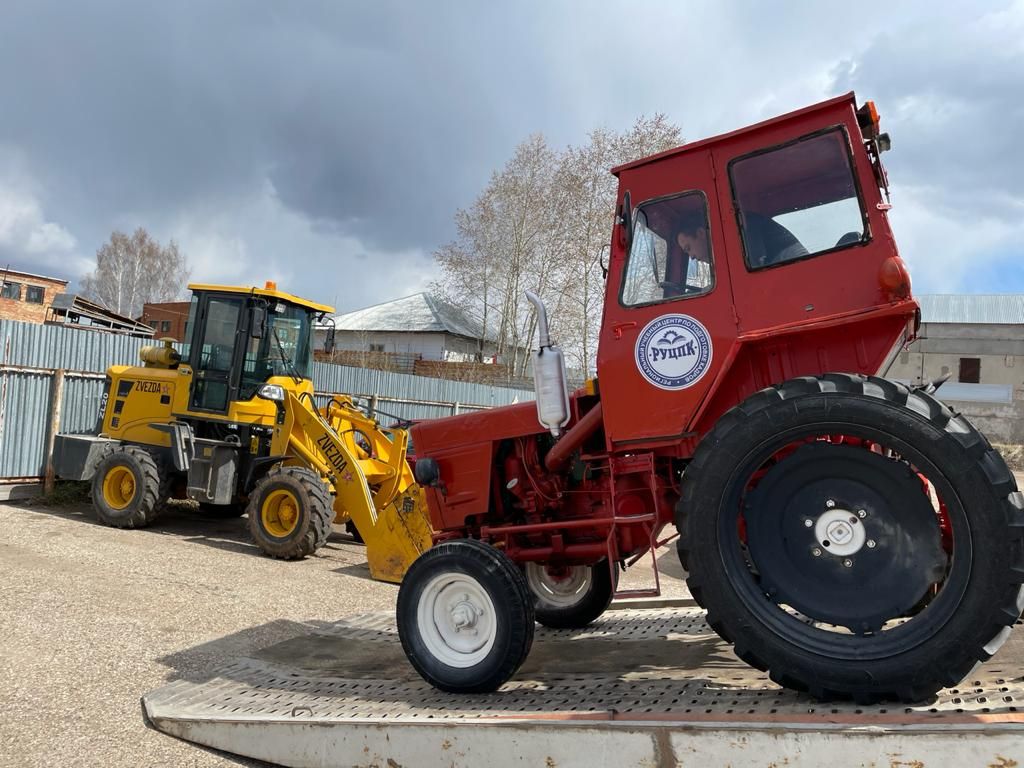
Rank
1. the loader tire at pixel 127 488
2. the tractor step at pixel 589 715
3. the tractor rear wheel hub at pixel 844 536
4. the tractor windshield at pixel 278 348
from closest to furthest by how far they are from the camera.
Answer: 1. the tractor step at pixel 589 715
2. the tractor rear wheel hub at pixel 844 536
3. the loader tire at pixel 127 488
4. the tractor windshield at pixel 278 348

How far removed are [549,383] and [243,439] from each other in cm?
675

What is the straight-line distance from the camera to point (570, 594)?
17.2 feet

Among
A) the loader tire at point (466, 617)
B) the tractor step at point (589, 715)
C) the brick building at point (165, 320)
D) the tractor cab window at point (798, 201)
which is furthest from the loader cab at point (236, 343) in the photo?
the brick building at point (165, 320)

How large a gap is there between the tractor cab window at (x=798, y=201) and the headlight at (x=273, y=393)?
6536 millimetres

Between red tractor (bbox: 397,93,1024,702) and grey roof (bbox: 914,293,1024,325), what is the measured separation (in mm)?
42214

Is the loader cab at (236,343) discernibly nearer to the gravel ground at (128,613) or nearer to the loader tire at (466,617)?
the gravel ground at (128,613)

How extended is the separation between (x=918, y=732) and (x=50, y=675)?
171 inches

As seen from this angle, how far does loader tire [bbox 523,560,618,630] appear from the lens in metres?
5.18

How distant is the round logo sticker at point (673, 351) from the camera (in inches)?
136

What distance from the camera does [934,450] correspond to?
9.10ft

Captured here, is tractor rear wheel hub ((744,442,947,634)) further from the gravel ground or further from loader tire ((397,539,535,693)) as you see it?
the gravel ground

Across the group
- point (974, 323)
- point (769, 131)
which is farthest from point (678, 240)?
point (974, 323)

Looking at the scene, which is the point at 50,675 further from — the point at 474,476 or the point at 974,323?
the point at 974,323

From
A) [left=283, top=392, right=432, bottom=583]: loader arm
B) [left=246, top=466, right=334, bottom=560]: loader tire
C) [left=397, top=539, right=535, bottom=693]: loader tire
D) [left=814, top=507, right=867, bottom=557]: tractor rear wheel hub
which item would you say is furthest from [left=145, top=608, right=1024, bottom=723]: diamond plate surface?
[left=246, top=466, right=334, bottom=560]: loader tire
